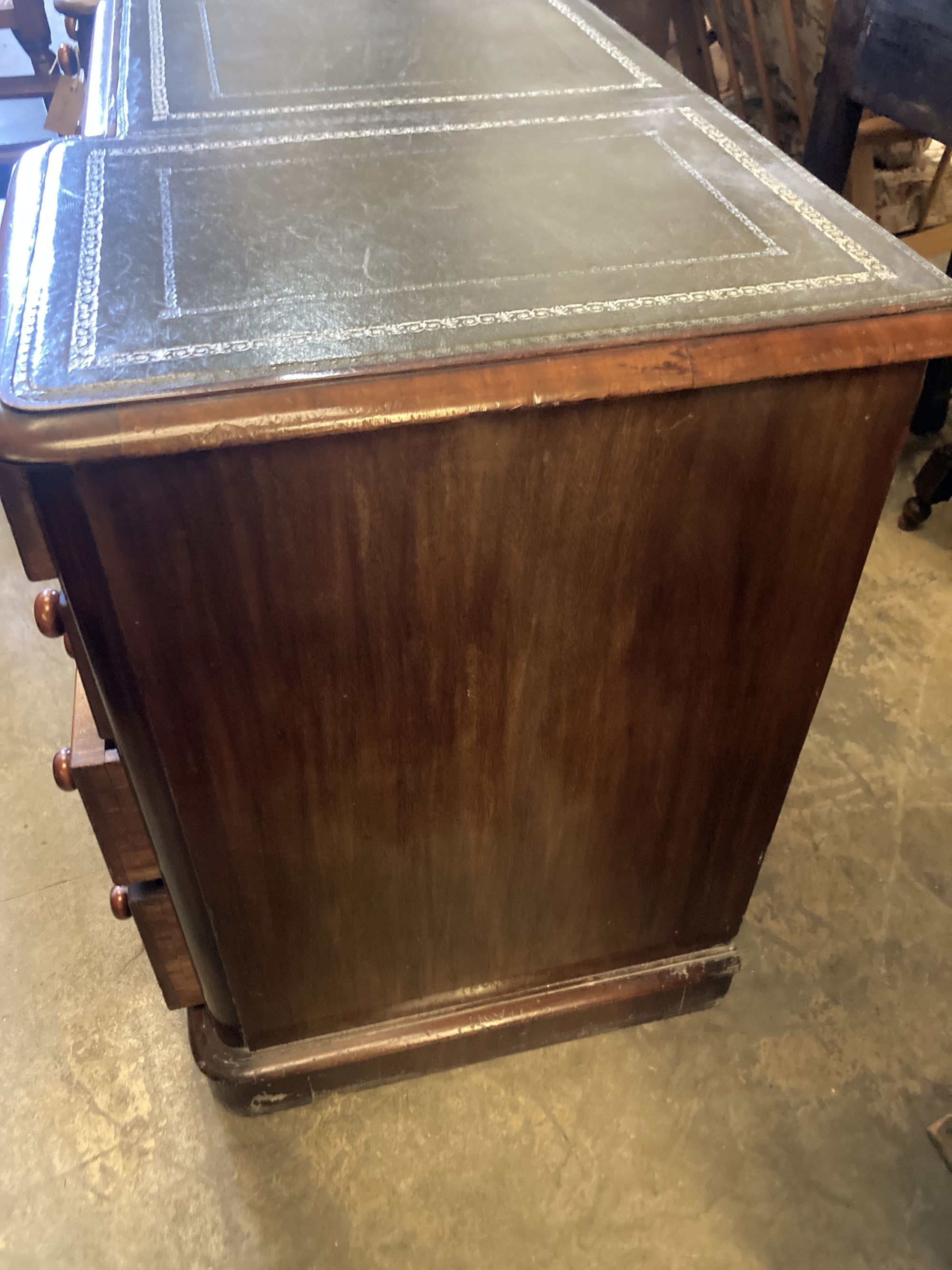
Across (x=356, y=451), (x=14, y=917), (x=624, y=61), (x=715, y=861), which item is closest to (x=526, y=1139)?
(x=715, y=861)

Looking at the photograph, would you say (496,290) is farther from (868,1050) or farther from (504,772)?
(868,1050)

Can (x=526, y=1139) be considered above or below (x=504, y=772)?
below

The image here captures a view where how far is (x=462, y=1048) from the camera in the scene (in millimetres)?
1046

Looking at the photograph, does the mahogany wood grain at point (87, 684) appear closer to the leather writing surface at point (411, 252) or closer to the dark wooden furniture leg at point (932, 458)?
the leather writing surface at point (411, 252)

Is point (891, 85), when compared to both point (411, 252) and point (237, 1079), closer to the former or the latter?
point (411, 252)

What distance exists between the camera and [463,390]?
0.55m

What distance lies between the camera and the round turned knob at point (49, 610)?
27.7 inches

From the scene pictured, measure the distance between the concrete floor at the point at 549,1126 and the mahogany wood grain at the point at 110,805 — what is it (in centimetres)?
36

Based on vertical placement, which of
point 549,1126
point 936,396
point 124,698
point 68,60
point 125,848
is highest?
point 68,60

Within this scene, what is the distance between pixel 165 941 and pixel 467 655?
0.42 meters

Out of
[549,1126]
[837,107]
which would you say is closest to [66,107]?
[837,107]

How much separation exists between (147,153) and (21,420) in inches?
15.5

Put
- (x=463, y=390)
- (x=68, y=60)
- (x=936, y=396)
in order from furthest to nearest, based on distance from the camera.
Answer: (x=936, y=396), (x=68, y=60), (x=463, y=390)

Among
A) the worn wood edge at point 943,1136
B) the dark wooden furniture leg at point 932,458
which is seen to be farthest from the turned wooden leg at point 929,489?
the worn wood edge at point 943,1136
